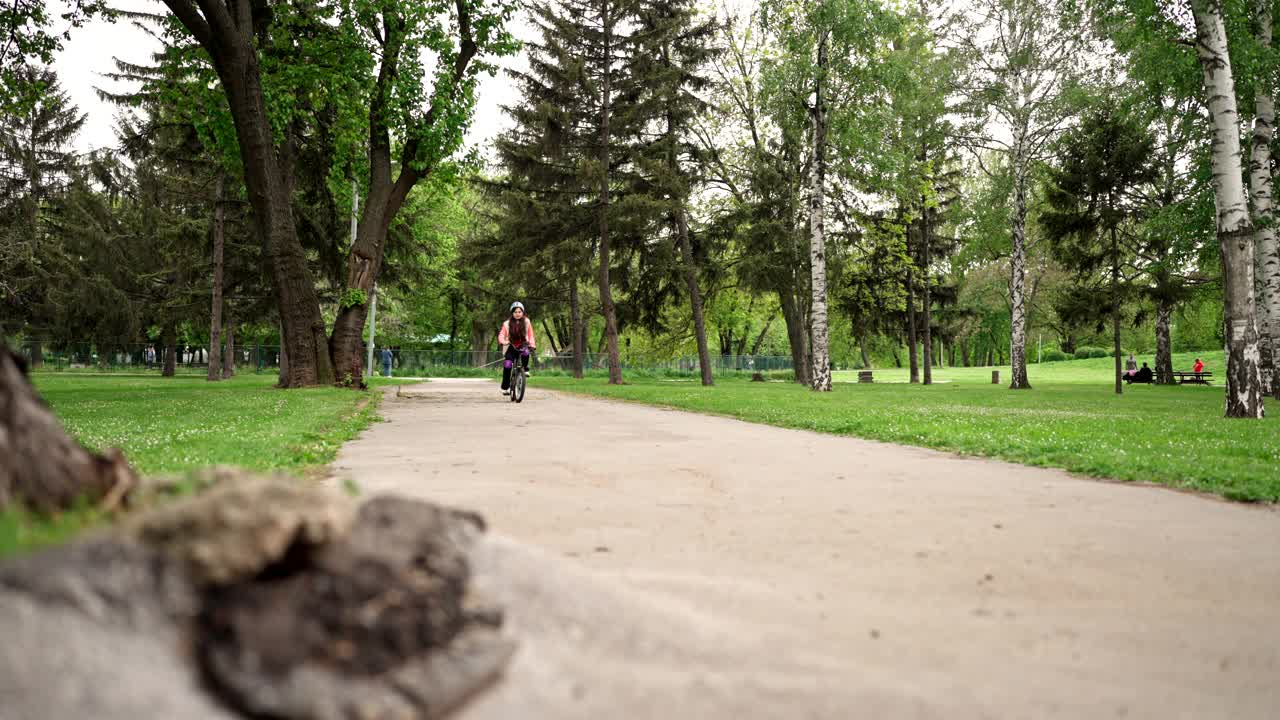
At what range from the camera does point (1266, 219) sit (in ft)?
50.2

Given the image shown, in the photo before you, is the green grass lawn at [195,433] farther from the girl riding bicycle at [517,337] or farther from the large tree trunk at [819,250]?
the large tree trunk at [819,250]

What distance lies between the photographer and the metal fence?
148 ft

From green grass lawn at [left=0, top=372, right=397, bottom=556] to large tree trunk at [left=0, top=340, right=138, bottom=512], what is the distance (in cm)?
10

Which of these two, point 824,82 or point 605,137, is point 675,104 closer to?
point 605,137

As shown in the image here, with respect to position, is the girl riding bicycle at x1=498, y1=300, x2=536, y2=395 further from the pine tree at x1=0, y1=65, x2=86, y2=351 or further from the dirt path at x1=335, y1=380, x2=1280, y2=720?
the pine tree at x1=0, y1=65, x2=86, y2=351

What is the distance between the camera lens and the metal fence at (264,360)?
1778 inches

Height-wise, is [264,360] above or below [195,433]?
above

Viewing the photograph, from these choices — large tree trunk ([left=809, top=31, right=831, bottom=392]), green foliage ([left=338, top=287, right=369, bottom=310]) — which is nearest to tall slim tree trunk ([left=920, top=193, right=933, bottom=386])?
large tree trunk ([left=809, top=31, right=831, bottom=392])

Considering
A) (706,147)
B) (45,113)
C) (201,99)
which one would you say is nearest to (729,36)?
(706,147)

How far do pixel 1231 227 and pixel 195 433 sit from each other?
16.1 m

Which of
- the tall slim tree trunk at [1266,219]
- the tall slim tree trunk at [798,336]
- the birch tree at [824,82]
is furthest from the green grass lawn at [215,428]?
the tall slim tree trunk at [798,336]

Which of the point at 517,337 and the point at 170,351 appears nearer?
the point at 517,337

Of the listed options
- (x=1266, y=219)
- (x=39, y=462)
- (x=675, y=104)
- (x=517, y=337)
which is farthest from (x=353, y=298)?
(x=1266, y=219)

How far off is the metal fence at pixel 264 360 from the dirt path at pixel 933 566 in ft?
115
